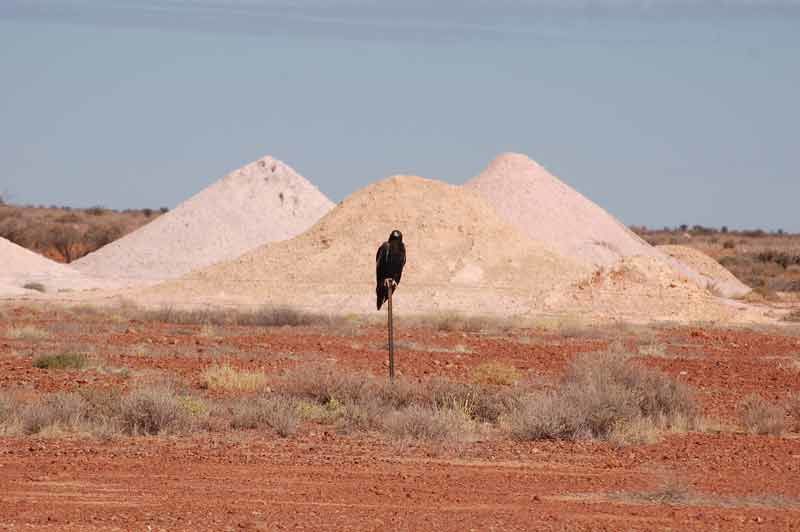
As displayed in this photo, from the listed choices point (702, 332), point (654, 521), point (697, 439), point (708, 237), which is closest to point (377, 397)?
point (697, 439)

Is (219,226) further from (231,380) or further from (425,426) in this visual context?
(425,426)

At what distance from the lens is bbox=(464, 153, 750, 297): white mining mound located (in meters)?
57.0

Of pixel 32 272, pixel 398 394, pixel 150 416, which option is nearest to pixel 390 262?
pixel 398 394

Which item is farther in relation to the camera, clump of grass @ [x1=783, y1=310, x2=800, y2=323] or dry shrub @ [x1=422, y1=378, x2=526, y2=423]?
clump of grass @ [x1=783, y1=310, x2=800, y2=323]

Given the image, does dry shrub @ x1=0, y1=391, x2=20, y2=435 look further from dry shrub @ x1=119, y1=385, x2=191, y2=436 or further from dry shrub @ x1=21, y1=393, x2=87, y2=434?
dry shrub @ x1=119, y1=385, x2=191, y2=436

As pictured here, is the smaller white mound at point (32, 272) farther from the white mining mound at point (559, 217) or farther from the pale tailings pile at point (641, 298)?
the pale tailings pile at point (641, 298)

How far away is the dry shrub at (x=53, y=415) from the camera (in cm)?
1360

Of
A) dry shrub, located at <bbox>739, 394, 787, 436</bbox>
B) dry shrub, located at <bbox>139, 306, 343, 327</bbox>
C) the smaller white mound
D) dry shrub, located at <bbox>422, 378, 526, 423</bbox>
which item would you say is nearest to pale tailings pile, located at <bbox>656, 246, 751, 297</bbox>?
the smaller white mound

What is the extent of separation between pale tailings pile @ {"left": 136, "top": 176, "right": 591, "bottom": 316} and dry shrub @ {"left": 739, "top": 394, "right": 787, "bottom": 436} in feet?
82.8

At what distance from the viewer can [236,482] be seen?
1078 centimetres

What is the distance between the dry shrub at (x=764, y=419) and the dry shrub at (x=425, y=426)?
123 inches

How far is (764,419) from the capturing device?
14.8m

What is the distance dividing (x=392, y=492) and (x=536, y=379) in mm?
9678

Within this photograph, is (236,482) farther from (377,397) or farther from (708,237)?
(708,237)
